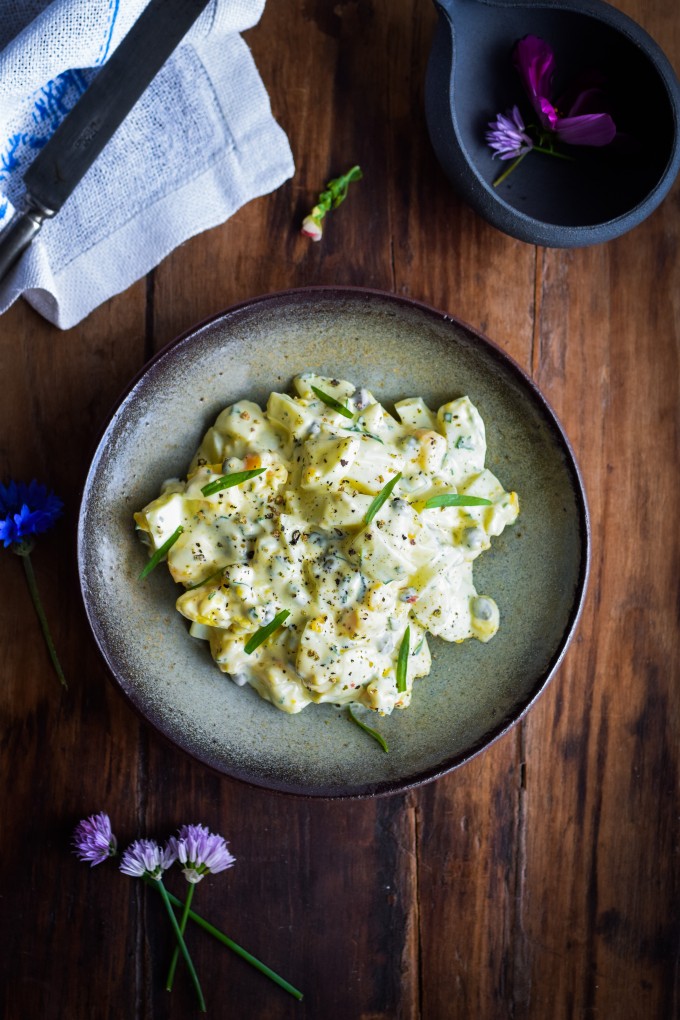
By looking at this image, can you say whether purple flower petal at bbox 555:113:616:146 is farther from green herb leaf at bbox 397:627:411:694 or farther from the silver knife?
green herb leaf at bbox 397:627:411:694

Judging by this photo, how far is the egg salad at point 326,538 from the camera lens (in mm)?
1455

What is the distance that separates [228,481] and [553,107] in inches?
37.7

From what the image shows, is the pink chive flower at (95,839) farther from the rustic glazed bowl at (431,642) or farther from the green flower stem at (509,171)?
the green flower stem at (509,171)

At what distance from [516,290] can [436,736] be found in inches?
35.6

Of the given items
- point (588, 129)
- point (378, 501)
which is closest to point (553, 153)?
point (588, 129)

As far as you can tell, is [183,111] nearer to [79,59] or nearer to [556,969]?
[79,59]

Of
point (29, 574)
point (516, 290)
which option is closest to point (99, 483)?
point (29, 574)

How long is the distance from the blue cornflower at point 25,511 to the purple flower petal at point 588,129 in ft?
3.89

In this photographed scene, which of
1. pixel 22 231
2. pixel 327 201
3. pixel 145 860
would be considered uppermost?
pixel 327 201

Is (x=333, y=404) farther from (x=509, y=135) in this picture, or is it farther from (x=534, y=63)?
(x=534, y=63)

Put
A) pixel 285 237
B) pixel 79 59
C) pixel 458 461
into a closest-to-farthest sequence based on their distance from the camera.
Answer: pixel 79 59, pixel 458 461, pixel 285 237

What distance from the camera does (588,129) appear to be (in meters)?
1.60

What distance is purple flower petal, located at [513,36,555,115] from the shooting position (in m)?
1.59

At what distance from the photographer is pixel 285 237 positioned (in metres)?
Answer: 1.70
